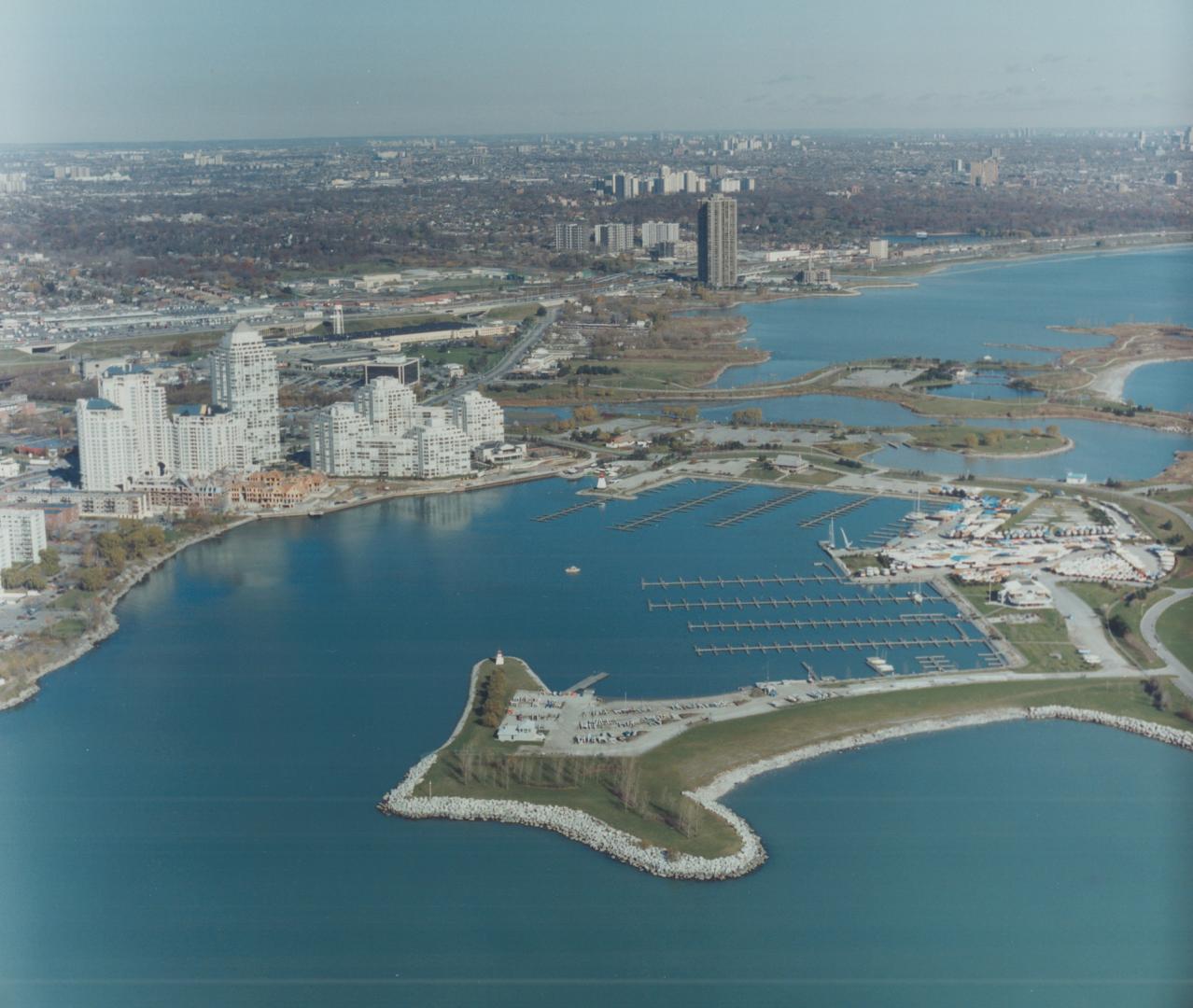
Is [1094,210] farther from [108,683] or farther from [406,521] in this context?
[108,683]

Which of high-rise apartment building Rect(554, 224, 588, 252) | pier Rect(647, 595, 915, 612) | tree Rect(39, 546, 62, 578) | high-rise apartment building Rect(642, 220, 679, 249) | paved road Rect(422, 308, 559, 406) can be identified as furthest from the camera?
high-rise apartment building Rect(642, 220, 679, 249)

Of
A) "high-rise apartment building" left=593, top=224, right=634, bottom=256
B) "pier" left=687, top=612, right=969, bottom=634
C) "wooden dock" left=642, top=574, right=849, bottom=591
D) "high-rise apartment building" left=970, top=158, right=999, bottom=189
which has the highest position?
"high-rise apartment building" left=970, top=158, right=999, bottom=189

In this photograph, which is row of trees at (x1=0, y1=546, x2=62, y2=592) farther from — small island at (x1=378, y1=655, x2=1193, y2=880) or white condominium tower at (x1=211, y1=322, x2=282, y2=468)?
white condominium tower at (x1=211, y1=322, x2=282, y2=468)

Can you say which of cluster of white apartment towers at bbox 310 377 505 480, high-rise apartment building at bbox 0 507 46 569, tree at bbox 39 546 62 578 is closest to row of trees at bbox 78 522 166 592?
tree at bbox 39 546 62 578

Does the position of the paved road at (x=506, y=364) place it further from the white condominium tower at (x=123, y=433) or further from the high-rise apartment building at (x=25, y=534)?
the high-rise apartment building at (x=25, y=534)

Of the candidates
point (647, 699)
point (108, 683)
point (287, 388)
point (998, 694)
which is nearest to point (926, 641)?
point (998, 694)

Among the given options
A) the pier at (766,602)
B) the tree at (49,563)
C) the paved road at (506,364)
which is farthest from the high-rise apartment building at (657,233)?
the pier at (766,602)
